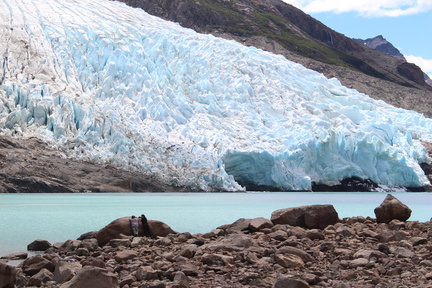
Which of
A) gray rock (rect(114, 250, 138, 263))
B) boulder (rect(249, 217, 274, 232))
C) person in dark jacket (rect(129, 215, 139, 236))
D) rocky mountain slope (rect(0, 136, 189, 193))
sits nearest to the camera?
gray rock (rect(114, 250, 138, 263))

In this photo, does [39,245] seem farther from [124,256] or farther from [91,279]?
[91,279]

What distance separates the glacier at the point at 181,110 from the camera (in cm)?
2438

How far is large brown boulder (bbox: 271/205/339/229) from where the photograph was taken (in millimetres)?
8766

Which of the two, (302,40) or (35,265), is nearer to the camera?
(35,265)

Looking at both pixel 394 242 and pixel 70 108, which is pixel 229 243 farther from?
pixel 70 108

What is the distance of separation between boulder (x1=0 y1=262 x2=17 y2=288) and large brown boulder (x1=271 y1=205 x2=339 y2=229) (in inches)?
179

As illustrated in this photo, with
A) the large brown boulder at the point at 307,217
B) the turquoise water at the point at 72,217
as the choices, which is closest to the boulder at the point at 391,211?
the large brown boulder at the point at 307,217

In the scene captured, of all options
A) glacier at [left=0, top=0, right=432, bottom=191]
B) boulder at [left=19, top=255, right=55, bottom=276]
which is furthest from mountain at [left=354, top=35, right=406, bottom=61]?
boulder at [left=19, top=255, right=55, bottom=276]

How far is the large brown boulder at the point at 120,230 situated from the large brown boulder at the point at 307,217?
5.66 feet

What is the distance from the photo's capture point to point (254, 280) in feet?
16.9

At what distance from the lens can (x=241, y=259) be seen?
19.9 ft

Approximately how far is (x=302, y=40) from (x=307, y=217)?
209ft

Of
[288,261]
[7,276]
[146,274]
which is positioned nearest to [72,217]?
[7,276]

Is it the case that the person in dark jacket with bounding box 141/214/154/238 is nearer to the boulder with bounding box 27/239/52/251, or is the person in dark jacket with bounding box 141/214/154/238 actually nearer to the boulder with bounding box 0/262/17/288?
the boulder with bounding box 27/239/52/251
